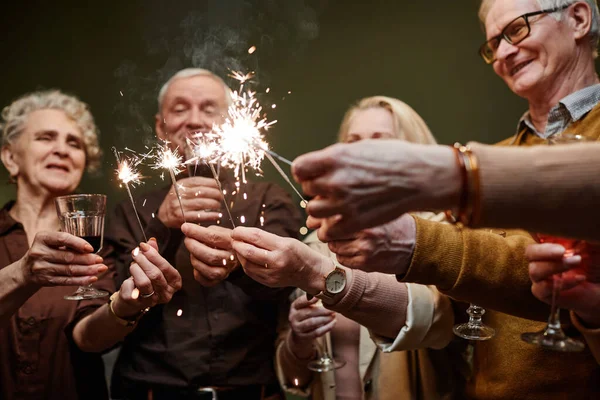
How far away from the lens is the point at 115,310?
1.59 metres

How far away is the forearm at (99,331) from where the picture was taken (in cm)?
168

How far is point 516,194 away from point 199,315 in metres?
1.33

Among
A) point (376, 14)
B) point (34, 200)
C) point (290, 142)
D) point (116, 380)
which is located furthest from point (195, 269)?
point (376, 14)

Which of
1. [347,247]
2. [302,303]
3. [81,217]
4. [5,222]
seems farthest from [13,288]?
[347,247]

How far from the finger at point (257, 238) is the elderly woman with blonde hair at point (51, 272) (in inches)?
9.7

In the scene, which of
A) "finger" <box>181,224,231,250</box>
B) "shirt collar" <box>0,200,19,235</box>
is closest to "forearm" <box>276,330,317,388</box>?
"finger" <box>181,224,231,250</box>

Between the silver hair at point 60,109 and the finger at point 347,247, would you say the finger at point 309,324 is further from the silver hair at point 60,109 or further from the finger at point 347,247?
the silver hair at point 60,109

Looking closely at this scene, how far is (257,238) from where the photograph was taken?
133cm

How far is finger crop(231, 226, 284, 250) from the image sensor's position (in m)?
1.32

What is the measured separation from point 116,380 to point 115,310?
52 centimetres

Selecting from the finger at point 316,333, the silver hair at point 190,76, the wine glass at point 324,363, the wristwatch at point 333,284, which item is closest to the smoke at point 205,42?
the silver hair at point 190,76

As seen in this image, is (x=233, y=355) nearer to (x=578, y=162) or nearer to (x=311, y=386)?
(x=311, y=386)

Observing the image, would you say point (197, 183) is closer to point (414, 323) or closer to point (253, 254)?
point (253, 254)

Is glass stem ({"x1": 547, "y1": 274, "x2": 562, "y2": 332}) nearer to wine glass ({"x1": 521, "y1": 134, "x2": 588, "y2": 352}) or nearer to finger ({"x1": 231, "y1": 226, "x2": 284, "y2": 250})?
wine glass ({"x1": 521, "y1": 134, "x2": 588, "y2": 352})
